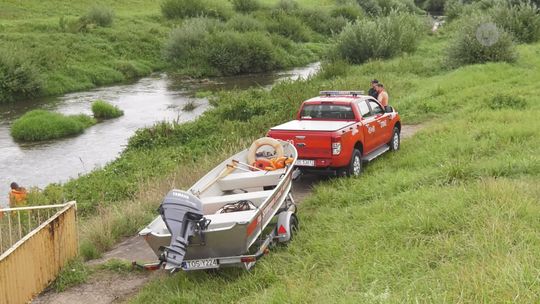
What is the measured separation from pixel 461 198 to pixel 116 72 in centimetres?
3210

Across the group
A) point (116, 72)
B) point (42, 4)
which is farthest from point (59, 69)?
point (42, 4)

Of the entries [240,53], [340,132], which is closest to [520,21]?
[240,53]

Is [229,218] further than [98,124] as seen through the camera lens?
No

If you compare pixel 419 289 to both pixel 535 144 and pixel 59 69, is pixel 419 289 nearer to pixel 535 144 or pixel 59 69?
pixel 535 144

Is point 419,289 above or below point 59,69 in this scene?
above

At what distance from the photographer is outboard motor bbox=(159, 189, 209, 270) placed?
23.7 feet

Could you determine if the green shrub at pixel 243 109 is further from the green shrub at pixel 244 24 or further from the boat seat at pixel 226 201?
the green shrub at pixel 244 24

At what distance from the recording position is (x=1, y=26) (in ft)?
124

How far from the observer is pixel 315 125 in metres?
11.8

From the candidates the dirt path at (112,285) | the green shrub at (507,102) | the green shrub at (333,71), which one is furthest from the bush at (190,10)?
the dirt path at (112,285)

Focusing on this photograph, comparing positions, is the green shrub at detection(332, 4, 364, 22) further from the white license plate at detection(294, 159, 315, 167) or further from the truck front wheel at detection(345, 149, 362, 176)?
the white license plate at detection(294, 159, 315, 167)

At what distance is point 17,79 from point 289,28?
1067 inches

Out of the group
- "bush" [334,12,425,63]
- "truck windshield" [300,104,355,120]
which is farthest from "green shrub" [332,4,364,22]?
"truck windshield" [300,104,355,120]

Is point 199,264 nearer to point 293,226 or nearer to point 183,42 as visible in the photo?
point 293,226
